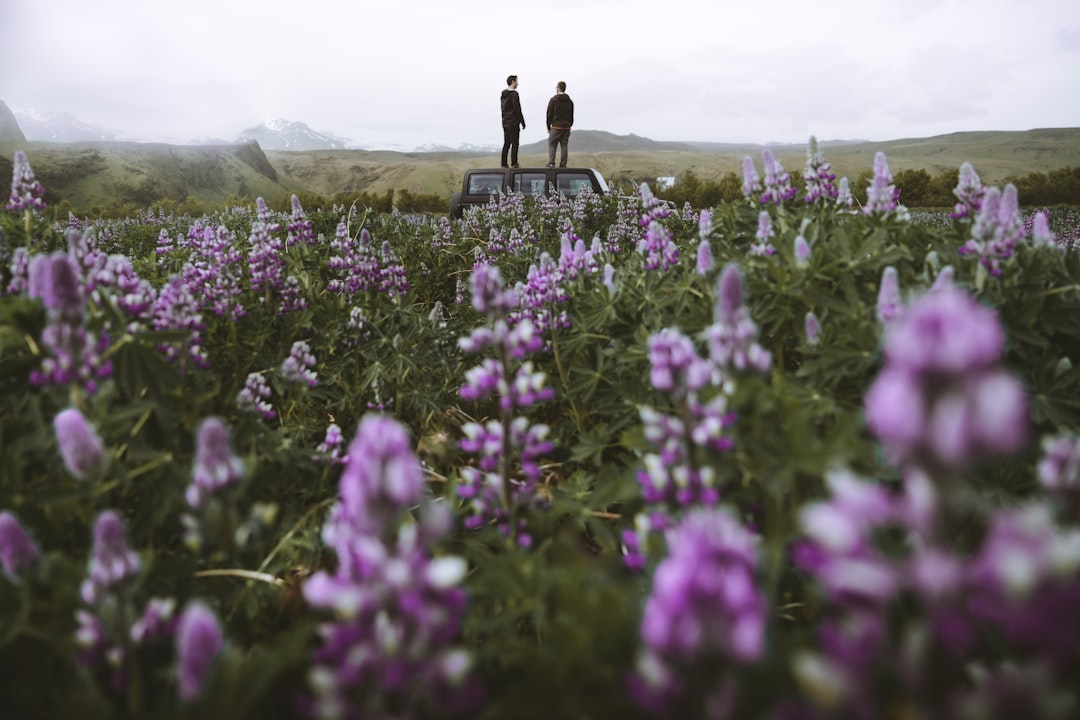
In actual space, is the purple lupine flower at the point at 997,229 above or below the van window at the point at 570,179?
below

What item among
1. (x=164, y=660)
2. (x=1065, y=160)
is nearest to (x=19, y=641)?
(x=164, y=660)

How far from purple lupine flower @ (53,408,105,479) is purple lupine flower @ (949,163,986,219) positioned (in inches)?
145

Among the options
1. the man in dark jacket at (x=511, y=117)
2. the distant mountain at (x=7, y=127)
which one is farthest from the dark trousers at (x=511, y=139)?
the distant mountain at (x=7, y=127)

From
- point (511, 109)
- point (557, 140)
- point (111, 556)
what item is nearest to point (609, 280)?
point (111, 556)

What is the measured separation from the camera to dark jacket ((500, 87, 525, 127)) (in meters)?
17.5

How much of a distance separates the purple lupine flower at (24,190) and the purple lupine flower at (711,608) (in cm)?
378

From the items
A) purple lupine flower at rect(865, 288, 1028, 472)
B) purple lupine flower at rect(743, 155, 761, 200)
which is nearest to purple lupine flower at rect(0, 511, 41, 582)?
purple lupine flower at rect(865, 288, 1028, 472)

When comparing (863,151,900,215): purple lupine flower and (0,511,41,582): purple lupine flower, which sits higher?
(863,151,900,215): purple lupine flower

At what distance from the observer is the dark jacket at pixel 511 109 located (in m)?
17.5

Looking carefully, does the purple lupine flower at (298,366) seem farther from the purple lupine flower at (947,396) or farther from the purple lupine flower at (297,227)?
the purple lupine flower at (947,396)

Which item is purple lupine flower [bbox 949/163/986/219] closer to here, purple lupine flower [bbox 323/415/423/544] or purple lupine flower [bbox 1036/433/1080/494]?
purple lupine flower [bbox 1036/433/1080/494]

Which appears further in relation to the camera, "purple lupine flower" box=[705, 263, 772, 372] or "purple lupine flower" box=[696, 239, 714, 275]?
"purple lupine flower" box=[696, 239, 714, 275]

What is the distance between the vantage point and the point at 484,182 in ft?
53.3

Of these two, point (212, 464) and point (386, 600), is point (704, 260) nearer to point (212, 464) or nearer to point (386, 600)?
point (212, 464)
